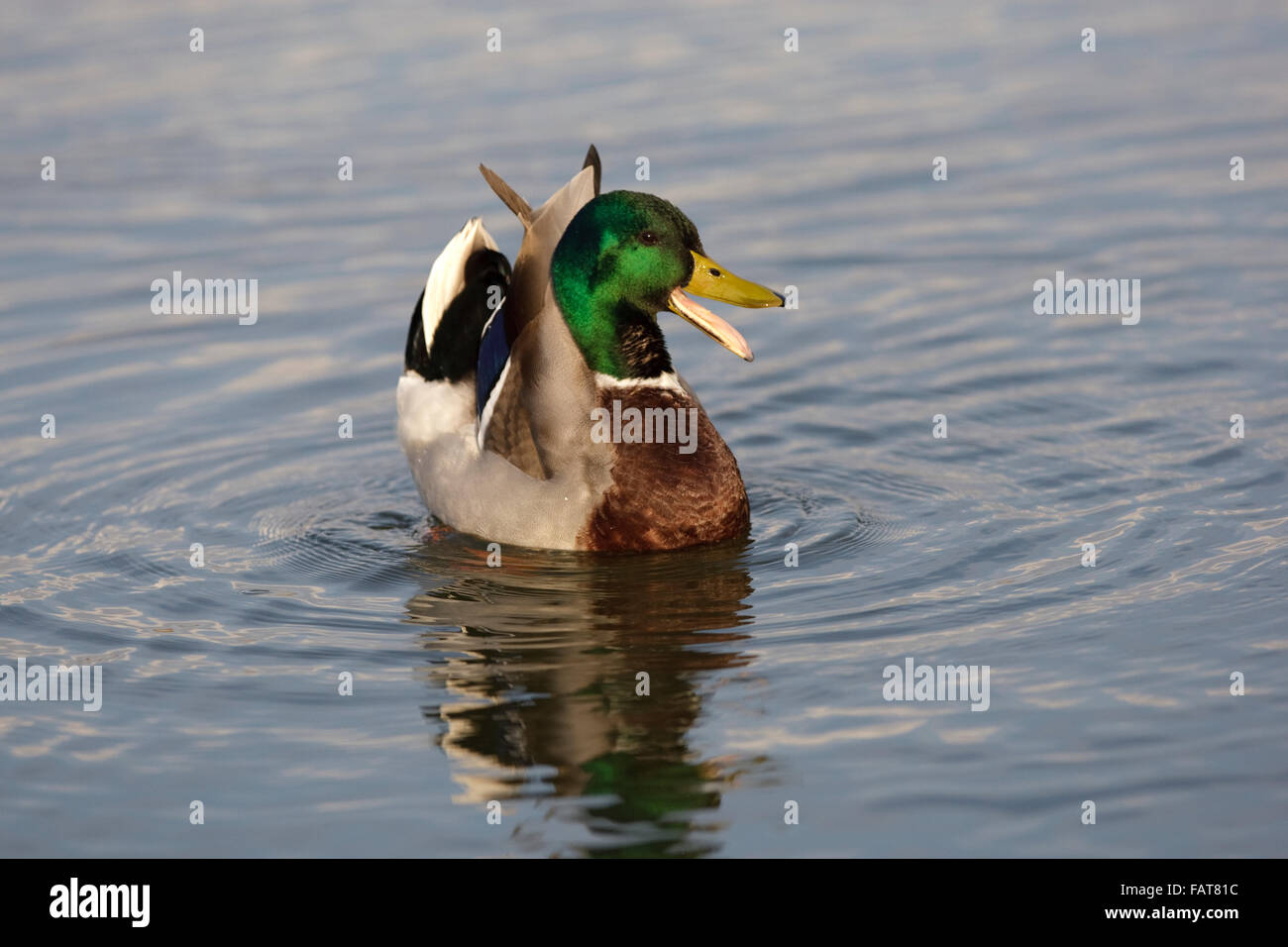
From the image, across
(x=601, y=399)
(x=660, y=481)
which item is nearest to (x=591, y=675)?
(x=660, y=481)

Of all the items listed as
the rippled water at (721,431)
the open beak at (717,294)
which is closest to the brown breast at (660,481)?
the rippled water at (721,431)

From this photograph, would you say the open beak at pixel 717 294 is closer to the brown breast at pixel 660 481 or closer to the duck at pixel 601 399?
the duck at pixel 601 399

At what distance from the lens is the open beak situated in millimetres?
8062

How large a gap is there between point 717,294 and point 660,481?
2.82 feet

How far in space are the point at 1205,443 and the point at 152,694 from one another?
198 inches

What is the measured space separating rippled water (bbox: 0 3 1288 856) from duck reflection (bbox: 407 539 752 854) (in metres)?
0.02

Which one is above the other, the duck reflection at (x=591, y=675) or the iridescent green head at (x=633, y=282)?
the iridescent green head at (x=633, y=282)

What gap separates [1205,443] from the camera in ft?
29.2

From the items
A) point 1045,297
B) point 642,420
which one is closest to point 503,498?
point 642,420

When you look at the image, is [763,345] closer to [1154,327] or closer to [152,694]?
[1154,327]

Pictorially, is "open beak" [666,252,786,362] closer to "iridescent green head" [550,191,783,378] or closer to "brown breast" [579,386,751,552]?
"iridescent green head" [550,191,783,378]

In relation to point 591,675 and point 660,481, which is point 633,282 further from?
point 591,675

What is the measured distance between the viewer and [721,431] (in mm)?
9773

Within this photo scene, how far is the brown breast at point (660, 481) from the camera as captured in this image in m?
8.20
